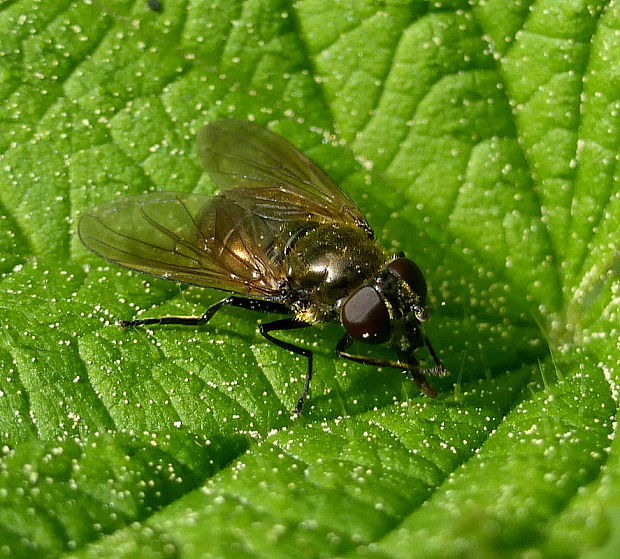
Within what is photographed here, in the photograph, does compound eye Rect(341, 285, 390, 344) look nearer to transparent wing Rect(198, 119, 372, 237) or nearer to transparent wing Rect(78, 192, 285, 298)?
transparent wing Rect(78, 192, 285, 298)

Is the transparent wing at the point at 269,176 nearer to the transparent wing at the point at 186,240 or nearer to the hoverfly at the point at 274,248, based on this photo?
the hoverfly at the point at 274,248

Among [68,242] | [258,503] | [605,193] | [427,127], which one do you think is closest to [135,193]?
[68,242]

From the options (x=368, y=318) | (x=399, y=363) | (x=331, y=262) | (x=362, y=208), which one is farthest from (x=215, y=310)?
(x=362, y=208)

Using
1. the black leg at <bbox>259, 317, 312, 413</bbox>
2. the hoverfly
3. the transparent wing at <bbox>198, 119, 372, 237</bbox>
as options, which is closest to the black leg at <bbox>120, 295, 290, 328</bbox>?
the hoverfly

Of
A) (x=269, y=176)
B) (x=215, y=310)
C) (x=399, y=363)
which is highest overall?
(x=269, y=176)

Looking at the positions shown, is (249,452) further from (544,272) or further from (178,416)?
(544,272)

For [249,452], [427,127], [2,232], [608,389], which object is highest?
[427,127]

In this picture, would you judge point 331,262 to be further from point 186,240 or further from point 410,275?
point 186,240
